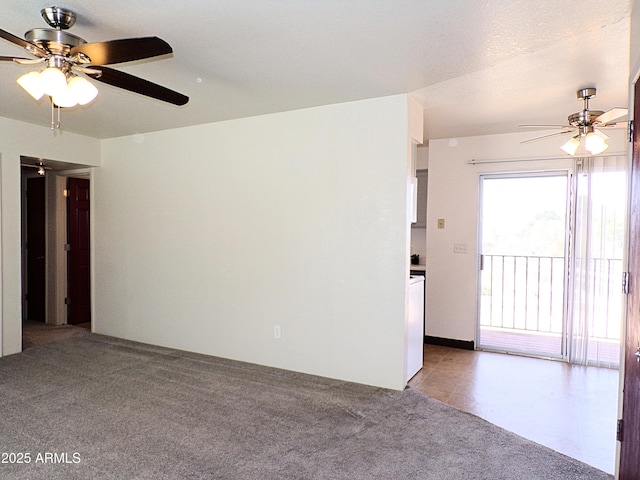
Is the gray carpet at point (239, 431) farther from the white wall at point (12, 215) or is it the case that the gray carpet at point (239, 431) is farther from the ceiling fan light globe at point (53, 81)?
the ceiling fan light globe at point (53, 81)

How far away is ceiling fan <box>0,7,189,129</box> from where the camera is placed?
1.92m

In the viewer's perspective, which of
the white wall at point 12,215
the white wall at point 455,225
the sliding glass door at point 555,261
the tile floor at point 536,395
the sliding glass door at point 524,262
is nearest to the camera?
the tile floor at point 536,395

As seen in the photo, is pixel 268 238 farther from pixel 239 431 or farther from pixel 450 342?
pixel 450 342

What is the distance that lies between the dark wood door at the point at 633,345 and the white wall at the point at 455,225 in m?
2.73

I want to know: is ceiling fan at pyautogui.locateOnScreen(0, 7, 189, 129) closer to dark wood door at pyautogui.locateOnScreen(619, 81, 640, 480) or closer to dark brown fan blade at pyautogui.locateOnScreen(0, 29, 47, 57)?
dark brown fan blade at pyautogui.locateOnScreen(0, 29, 47, 57)

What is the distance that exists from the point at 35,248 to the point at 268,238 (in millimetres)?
4258

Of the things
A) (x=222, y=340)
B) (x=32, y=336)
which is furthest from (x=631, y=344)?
(x=32, y=336)

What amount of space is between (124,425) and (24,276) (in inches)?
186

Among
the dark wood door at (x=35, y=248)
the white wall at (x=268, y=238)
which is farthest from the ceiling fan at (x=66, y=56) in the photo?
the dark wood door at (x=35, y=248)

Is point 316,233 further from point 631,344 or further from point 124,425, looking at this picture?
point 631,344

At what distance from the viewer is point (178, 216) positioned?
4703 millimetres

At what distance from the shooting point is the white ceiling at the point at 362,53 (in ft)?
6.94

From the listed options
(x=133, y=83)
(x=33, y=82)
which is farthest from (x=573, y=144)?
(x=33, y=82)

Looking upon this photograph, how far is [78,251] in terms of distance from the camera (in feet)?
19.8
